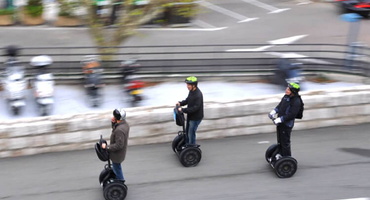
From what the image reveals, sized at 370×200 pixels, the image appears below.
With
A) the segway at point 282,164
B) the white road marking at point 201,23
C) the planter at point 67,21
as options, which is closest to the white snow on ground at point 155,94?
the segway at point 282,164

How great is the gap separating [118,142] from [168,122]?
261 centimetres

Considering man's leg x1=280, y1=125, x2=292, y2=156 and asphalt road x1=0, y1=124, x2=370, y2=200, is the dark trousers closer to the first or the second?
man's leg x1=280, y1=125, x2=292, y2=156

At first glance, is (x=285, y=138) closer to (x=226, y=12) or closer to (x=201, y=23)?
(x=201, y=23)

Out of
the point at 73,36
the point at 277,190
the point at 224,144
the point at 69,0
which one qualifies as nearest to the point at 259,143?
the point at 224,144

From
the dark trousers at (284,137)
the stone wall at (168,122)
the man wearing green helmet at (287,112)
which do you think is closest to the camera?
the man wearing green helmet at (287,112)

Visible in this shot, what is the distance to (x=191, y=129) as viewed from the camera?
382 inches

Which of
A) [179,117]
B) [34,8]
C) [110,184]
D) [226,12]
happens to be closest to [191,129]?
[179,117]

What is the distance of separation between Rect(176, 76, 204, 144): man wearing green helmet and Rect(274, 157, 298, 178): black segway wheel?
1.68 meters

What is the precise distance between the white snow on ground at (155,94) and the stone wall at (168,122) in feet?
4.09

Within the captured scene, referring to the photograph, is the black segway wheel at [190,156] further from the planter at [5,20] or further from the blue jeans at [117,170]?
the planter at [5,20]

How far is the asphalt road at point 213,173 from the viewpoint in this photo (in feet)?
28.6

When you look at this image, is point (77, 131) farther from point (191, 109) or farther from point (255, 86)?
point (255, 86)

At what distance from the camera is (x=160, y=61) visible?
14.2 metres

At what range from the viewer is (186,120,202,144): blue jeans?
964 centimetres
